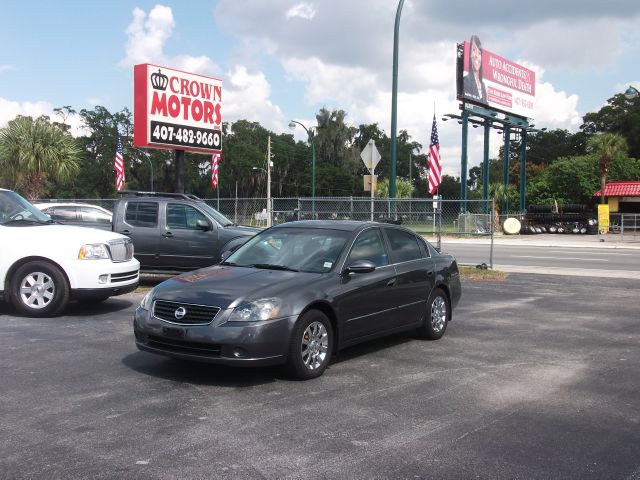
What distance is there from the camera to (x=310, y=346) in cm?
612

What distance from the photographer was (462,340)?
8.16 metres

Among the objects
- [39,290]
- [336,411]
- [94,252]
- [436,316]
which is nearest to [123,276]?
[94,252]

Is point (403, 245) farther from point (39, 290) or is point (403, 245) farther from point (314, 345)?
point (39, 290)

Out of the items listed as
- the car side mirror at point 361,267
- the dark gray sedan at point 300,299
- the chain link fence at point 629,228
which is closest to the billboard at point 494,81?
the chain link fence at point 629,228

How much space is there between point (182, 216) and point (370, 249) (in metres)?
5.99

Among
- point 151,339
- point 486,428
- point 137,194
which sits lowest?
point 486,428

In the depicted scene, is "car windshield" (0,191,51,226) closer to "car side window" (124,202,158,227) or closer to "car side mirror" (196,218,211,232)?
"car side window" (124,202,158,227)

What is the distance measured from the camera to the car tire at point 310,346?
19.4 feet

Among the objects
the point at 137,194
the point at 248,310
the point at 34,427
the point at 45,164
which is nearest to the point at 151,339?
the point at 248,310

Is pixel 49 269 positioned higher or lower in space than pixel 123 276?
A: higher

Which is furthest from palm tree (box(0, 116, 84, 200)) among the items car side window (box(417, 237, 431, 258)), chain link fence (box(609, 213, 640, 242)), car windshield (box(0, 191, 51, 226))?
chain link fence (box(609, 213, 640, 242))

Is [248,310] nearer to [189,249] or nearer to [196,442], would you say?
[196,442]

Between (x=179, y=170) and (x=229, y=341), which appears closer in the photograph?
(x=229, y=341)

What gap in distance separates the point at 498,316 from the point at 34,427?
23.4ft
